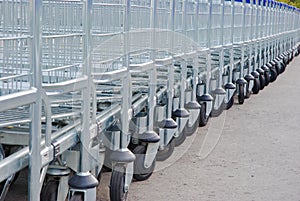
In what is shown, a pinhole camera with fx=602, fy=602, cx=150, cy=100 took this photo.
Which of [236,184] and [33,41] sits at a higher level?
[33,41]

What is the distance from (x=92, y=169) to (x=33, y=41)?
118cm

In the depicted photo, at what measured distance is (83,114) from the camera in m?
3.34

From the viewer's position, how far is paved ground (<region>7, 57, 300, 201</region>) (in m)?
4.40

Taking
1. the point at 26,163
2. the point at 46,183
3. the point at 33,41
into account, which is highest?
the point at 33,41

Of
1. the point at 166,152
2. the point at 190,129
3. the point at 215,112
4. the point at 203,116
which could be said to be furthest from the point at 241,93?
the point at 166,152

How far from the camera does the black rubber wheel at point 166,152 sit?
5.23 m

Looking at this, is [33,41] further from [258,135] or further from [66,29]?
[258,135]

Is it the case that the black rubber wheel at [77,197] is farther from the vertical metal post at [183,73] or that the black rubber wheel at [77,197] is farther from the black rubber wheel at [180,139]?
the black rubber wheel at [180,139]

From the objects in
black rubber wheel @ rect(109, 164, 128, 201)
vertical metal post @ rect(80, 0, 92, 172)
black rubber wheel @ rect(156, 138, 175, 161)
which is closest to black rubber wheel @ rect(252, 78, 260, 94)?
black rubber wheel @ rect(156, 138, 175, 161)

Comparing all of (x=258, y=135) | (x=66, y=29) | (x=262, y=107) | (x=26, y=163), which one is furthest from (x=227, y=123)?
(x=26, y=163)

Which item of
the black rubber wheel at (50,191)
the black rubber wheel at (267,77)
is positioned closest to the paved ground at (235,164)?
the black rubber wheel at (50,191)

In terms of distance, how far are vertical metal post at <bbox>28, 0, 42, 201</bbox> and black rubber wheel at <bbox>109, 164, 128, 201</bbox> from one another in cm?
107

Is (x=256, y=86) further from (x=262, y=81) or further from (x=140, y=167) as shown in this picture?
(x=140, y=167)

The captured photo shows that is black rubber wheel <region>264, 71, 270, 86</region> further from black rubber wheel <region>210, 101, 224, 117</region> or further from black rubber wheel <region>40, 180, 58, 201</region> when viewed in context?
black rubber wheel <region>40, 180, 58, 201</region>
